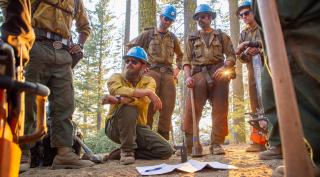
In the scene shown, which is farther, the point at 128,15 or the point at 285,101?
the point at 128,15

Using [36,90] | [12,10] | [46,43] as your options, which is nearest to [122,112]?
[46,43]

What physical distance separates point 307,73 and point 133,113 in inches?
116

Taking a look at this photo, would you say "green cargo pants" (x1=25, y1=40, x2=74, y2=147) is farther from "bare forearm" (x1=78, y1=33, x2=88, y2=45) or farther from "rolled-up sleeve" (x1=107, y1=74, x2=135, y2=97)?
"rolled-up sleeve" (x1=107, y1=74, x2=135, y2=97)

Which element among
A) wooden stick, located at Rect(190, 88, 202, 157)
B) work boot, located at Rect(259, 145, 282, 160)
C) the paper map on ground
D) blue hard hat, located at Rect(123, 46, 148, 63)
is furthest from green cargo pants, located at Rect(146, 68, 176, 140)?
the paper map on ground

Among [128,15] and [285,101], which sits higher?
[128,15]

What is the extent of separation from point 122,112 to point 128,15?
13850mm

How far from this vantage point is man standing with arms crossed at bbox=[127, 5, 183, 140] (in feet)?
18.8

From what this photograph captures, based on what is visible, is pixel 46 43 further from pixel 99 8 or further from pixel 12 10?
pixel 99 8

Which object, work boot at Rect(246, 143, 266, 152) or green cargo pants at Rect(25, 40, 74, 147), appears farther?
work boot at Rect(246, 143, 266, 152)

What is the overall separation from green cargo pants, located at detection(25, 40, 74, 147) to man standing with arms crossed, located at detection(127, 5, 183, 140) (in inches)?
79.0

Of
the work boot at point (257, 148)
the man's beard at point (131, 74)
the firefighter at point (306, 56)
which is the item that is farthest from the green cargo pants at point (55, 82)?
the work boot at point (257, 148)

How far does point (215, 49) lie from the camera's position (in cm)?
528

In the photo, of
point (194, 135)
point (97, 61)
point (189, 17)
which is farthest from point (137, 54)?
point (97, 61)

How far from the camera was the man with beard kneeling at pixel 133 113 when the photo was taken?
4.36m
